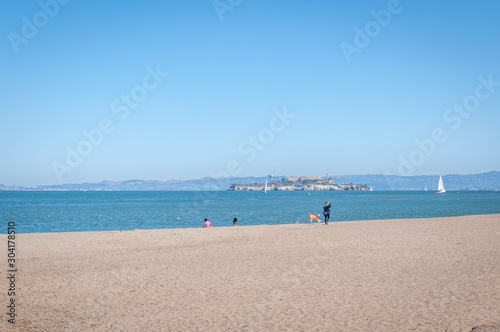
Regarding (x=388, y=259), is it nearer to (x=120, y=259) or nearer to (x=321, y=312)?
(x=321, y=312)

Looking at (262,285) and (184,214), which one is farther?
(184,214)

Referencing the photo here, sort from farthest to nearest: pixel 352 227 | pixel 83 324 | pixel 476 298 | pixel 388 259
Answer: pixel 352 227 → pixel 388 259 → pixel 476 298 → pixel 83 324

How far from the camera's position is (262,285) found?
1100 cm

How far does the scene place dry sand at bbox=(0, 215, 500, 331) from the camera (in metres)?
8.23

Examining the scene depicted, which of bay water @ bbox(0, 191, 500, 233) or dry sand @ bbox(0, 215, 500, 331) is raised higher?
dry sand @ bbox(0, 215, 500, 331)

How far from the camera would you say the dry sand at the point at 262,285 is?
823 cm

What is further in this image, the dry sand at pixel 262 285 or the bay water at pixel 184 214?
the bay water at pixel 184 214

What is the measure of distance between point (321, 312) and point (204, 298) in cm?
269

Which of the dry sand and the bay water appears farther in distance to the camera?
the bay water

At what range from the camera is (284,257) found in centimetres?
1501

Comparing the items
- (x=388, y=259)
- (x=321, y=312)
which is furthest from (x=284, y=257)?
(x=321, y=312)

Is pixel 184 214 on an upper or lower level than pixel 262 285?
lower

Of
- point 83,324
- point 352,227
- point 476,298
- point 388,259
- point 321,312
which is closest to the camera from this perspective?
point 83,324

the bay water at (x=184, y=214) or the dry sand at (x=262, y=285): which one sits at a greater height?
the dry sand at (x=262, y=285)
